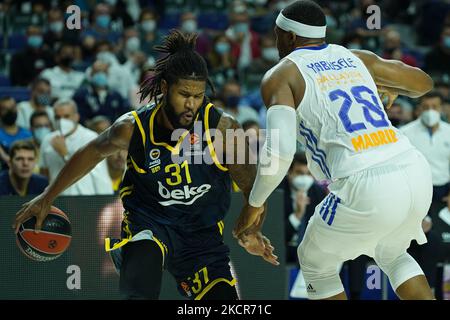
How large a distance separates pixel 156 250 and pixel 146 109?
790mm

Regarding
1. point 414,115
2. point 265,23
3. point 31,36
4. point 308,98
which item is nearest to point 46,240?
point 308,98

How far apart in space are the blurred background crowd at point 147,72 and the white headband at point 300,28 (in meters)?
3.18

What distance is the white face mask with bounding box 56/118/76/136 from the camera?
29.9ft

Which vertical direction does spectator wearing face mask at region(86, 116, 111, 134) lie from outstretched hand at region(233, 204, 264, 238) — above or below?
below

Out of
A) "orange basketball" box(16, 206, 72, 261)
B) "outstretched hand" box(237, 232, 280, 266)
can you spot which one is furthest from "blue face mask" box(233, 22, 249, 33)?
"outstretched hand" box(237, 232, 280, 266)

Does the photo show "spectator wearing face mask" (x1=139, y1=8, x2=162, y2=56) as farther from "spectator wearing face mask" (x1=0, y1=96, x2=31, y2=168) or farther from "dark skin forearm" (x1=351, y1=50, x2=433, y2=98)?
"dark skin forearm" (x1=351, y1=50, x2=433, y2=98)

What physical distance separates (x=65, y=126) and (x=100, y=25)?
152 inches

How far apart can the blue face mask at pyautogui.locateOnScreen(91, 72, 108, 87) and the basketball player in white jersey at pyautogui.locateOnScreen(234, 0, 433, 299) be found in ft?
19.4

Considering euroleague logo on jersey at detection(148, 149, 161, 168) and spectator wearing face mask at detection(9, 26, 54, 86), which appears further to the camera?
spectator wearing face mask at detection(9, 26, 54, 86)

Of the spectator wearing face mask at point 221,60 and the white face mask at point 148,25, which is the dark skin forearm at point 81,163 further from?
the white face mask at point 148,25

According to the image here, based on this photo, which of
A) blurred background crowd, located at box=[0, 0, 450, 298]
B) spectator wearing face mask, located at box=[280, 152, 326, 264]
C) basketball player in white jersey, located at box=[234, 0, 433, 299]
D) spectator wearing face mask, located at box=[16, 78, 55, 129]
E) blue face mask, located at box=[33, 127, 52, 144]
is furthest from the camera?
spectator wearing face mask, located at box=[16, 78, 55, 129]

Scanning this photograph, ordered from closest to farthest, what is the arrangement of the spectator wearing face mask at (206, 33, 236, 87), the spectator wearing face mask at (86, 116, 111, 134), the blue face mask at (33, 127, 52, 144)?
1. the spectator wearing face mask at (86, 116, 111, 134)
2. the blue face mask at (33, 127, 52, 144)
3. the spectator wearing face mask at (206, 33, 236, 87)

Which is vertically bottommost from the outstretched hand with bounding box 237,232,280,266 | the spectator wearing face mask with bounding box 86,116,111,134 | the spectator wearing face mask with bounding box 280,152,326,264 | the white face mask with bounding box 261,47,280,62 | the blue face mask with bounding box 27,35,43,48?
the spectator wearing face mask with bounding box 280,152,326,264

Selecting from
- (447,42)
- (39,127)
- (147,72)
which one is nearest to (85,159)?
(39,127)
